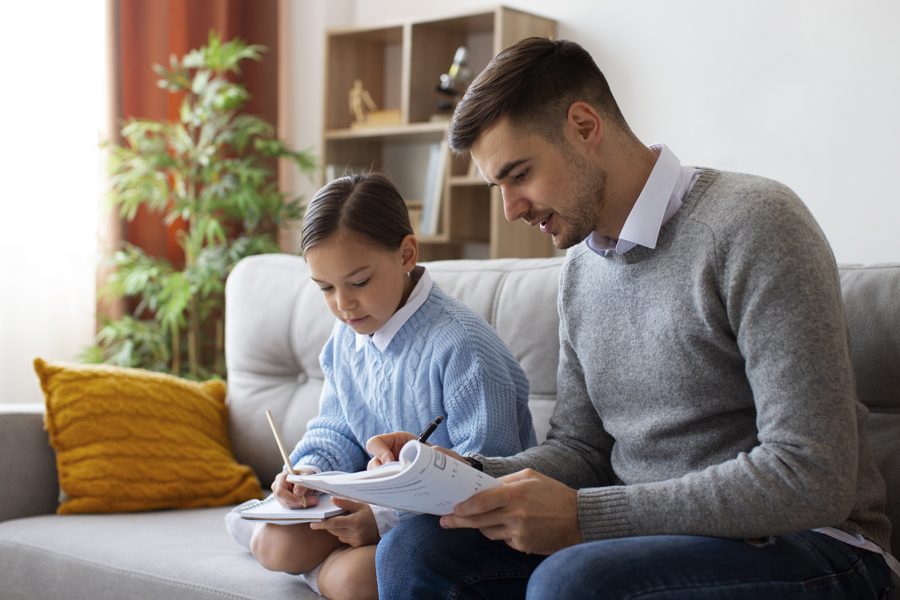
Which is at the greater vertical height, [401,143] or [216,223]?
[401,143]

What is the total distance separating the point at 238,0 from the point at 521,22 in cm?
127

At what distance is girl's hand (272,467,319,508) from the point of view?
66.4 inches

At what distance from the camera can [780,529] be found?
1240 mm

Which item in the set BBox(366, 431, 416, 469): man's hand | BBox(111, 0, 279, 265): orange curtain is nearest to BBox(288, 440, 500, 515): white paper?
BBox(366, 431, 416, 469): man's hand

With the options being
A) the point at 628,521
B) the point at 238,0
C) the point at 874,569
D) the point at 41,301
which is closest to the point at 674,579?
the point at 628,521

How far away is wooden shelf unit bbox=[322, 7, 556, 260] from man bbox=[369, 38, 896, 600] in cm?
201

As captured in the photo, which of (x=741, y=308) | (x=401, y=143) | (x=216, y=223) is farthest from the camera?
(x=401, y=143)

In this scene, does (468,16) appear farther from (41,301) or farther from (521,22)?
(41,301)

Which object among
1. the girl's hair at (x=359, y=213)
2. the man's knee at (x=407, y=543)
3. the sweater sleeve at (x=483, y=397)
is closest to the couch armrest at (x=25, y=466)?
the girl's hair at (x=359, y=213)

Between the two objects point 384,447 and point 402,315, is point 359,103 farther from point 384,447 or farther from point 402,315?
point 384,447

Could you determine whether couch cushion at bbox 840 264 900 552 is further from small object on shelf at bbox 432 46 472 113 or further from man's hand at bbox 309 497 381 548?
small object on shelf at bbox 432 46 472 113

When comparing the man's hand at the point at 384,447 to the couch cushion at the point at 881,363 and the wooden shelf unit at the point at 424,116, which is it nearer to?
the couch cushion at the point at 881,363

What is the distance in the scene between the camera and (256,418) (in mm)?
2465

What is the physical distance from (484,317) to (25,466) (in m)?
1.00
